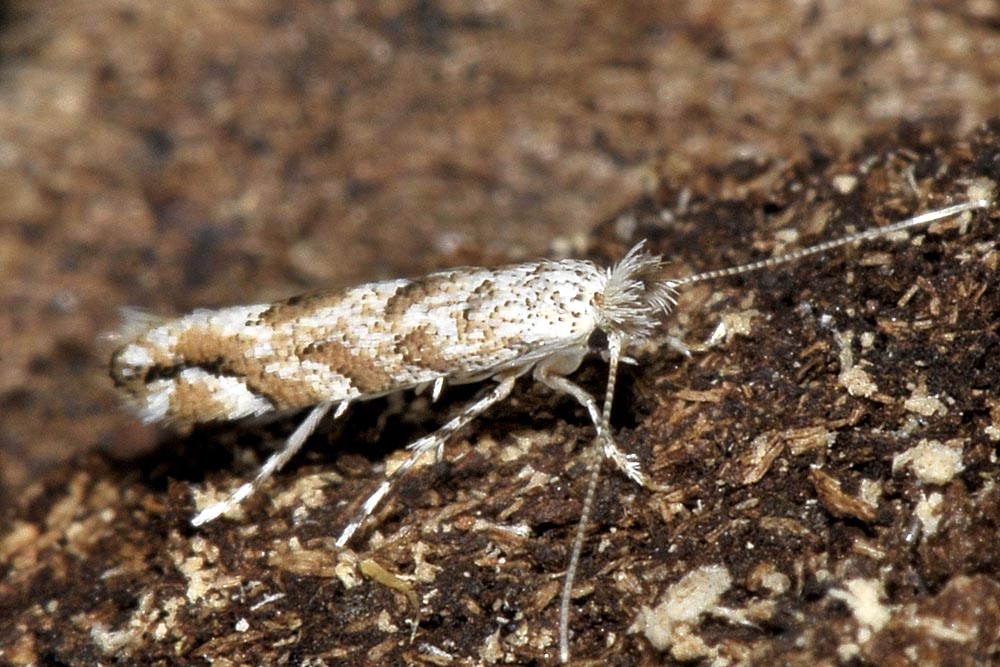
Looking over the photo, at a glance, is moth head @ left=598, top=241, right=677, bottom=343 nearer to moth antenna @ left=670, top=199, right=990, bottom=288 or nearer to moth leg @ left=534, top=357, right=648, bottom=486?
moth antenna @ left=670, top=199, right=990, bottom=288

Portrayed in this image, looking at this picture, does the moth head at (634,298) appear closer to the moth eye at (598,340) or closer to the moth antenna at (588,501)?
the moth antenna at (588,501)

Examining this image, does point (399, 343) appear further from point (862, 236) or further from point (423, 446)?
point (862, 236)

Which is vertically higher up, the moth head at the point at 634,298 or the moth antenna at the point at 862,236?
the moth antenna at the point at 862,236

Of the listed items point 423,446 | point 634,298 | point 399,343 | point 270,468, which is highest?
point 634,298

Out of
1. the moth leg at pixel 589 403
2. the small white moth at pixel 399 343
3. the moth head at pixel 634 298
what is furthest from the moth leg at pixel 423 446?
the moth head at pixel 634 298

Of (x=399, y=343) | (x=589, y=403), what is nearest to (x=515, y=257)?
(x=399, y=343)

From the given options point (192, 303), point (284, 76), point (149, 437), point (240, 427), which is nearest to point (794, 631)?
point (240, 427)
